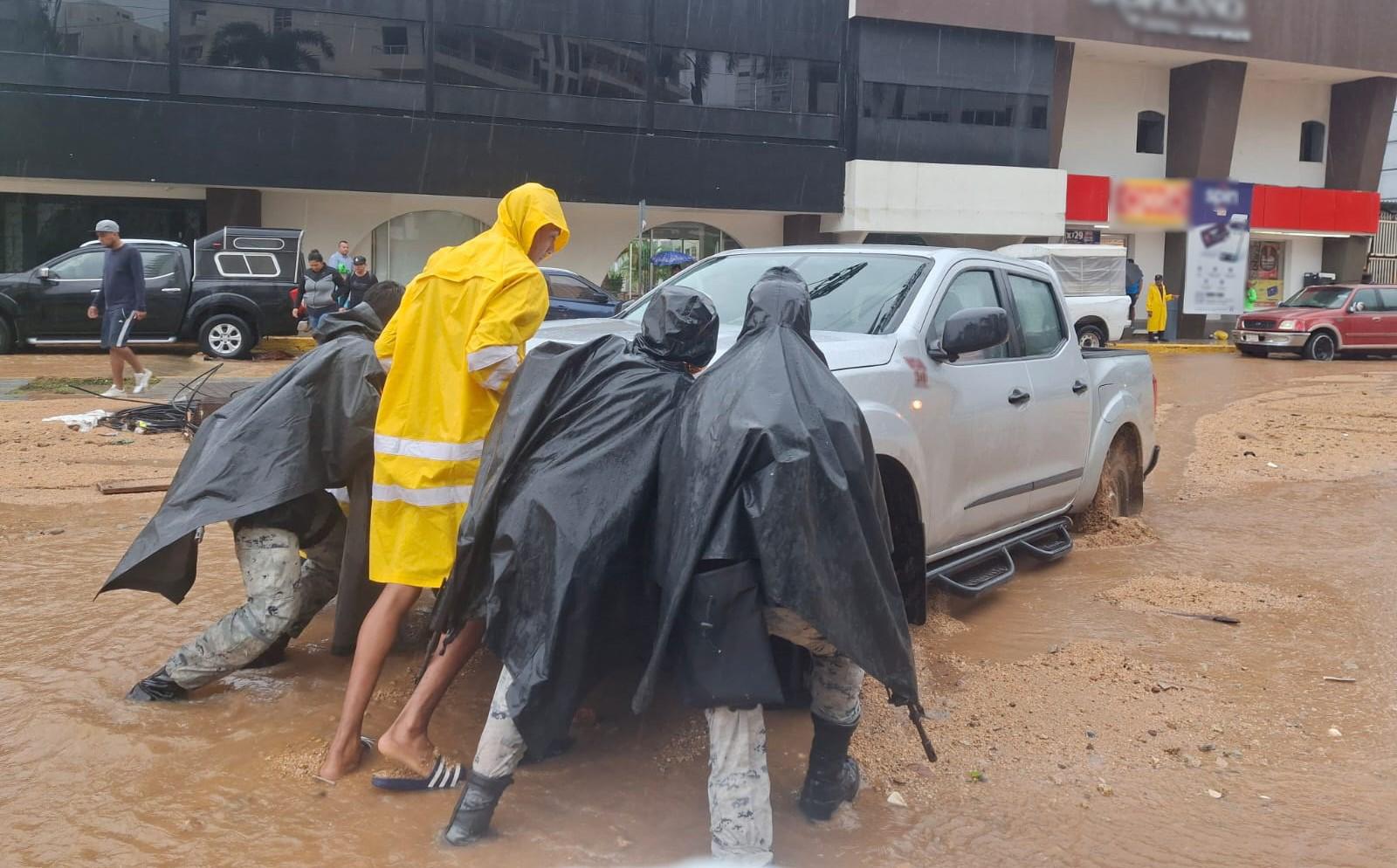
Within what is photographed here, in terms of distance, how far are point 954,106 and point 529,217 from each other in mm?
28815

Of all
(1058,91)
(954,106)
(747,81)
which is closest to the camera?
(747,81)

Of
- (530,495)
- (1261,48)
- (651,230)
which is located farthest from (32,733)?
(1261,48)

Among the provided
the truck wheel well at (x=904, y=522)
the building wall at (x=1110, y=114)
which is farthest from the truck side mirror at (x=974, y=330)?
the building wall at (x=1110, y=114)

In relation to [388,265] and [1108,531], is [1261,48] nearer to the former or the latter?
[388,265]

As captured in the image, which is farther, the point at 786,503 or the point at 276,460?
the point at 276,460

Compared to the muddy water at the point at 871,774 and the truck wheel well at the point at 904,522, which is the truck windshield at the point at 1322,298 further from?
the truck wheel well at the point at 904,522

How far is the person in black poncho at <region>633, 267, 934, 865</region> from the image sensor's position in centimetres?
294

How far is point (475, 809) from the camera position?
328 centimetres

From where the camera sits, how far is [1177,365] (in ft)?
76.6

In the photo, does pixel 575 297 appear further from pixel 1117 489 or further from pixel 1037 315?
pixel 1037 315

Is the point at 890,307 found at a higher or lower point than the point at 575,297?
higher

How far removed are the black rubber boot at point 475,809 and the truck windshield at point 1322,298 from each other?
85.3 feet

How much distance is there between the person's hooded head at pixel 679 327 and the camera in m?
3.37

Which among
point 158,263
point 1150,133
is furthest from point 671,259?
point 1150,133
